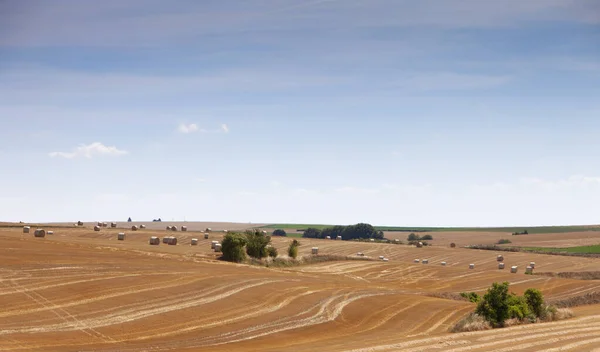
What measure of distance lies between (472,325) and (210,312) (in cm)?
1533

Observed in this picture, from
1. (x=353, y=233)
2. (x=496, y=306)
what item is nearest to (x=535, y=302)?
(x=496, y=306)

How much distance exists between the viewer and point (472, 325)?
41062mm

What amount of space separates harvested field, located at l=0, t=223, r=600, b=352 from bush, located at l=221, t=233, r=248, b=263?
12.2 meters

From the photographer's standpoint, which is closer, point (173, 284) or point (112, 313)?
point (112, 313)

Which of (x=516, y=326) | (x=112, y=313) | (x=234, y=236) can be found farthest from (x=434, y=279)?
(x=112, y=313)

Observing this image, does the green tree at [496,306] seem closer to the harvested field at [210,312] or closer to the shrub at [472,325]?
the shrub at [472,325]

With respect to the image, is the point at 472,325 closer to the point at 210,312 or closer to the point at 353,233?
the point at 210,312

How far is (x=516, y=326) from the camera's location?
41750mm

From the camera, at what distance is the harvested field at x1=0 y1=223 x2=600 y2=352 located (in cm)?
3422

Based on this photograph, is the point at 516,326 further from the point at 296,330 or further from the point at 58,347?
the point at 58,347

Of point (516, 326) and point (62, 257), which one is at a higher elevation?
point (62, 257)

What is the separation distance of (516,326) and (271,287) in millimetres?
18718

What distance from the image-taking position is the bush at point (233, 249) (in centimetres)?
7796

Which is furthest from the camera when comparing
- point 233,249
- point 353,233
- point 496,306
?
point 353,233
